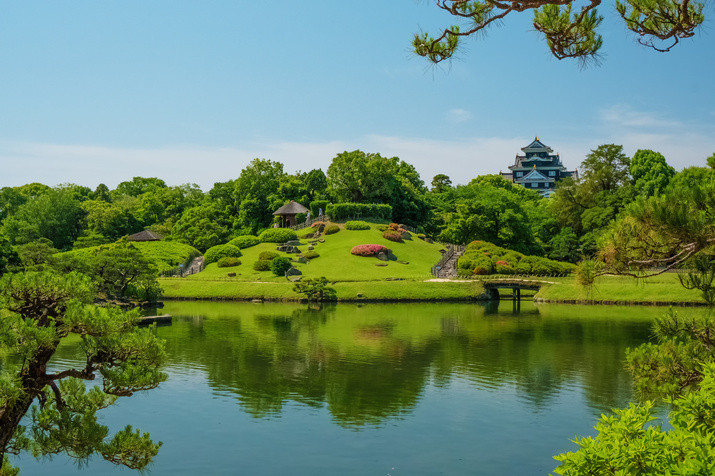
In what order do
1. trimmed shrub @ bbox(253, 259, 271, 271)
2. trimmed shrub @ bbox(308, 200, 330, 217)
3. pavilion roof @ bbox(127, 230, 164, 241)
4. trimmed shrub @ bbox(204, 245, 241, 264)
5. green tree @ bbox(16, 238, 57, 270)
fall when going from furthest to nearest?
trimmed shrub @ bbox(308, 200, 330, 217), pavilion roof @ bbox(127, 230, 164, 241), trimmed shrub @ bbox(204, 245, 241, 264), trimmed shrub @ bbox(253, 259, 271, 271), green tree @ bbox(16, 238, 57, 270)

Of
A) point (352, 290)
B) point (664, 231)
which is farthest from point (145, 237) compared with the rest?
point (664, 231)

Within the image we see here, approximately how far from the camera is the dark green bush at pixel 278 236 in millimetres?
73062

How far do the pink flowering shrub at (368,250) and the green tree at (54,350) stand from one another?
55.5 metres

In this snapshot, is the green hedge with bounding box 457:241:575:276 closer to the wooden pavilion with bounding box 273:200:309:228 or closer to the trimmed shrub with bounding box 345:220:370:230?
the trimmed shrub with bounding box 345:220:370:230

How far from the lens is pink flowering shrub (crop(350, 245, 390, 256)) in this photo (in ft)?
220

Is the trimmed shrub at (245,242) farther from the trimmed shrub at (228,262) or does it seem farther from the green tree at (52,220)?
the green tree at (52,220)

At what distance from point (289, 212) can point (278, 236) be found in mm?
7986

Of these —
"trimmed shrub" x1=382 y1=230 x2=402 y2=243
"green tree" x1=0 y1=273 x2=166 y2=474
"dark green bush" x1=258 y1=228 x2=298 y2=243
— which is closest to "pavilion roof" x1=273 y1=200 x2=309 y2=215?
"dark green bush" x1=258 y1=228 x2=298 y2=243

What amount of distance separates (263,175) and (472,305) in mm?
43049

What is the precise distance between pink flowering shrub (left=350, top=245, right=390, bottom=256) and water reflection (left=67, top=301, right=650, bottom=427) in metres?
18.3

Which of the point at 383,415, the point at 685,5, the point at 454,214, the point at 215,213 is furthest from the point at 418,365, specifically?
the point at 215,213

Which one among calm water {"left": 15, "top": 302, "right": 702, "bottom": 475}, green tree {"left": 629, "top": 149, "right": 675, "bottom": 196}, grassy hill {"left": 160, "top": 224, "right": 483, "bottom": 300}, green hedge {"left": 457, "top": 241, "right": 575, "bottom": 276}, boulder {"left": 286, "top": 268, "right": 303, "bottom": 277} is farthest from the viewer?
green tree {"left": 629, "top": 149, "right": 675, "bottom": 196}

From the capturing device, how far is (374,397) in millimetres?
22906

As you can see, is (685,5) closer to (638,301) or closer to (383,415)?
(383,415)
